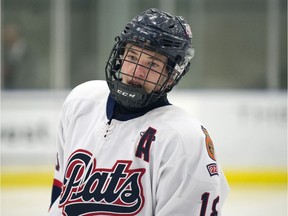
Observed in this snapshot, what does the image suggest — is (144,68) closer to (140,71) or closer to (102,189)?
(140,71)

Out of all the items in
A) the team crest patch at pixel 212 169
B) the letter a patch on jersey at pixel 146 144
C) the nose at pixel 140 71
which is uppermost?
the nose at pixel 140 71

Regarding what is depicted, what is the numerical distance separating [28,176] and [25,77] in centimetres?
123

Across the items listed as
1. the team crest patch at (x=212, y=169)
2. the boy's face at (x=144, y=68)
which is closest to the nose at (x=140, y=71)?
the boy's face at (x=144, y=68)

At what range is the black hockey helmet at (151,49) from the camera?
5.19ft

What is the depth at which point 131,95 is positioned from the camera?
1.58 m

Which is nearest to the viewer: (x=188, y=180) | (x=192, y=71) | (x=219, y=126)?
(x=188, y=180)

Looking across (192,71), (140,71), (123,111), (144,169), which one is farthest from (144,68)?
(192,71)

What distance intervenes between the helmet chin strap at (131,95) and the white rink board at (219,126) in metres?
4.01

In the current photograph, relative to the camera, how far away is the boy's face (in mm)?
1588

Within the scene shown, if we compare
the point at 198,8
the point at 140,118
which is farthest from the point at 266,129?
the point at 140,118

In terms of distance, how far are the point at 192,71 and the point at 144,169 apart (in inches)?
190

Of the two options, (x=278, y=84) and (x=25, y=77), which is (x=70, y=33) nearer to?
(x=25, y=77)

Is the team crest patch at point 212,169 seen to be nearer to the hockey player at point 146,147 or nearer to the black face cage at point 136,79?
the hockey player at point 146,147

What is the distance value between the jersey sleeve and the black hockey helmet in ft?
0.44
